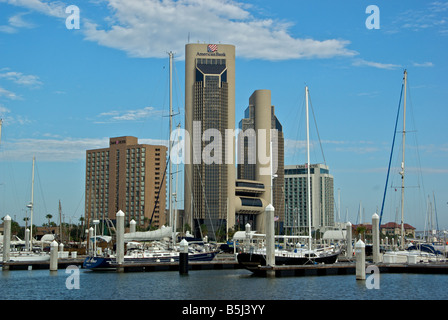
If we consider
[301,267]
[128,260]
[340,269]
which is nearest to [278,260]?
[301,267]

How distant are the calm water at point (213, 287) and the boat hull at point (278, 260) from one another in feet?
4.12

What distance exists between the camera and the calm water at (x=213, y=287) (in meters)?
44.3

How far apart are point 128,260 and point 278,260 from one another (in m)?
17.4

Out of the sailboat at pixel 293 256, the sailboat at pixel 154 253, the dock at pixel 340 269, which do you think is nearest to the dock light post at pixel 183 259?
the sailboat at pixel 293 256

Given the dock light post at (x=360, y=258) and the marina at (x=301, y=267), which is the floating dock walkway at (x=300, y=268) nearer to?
the marina at (x=301, y=267)

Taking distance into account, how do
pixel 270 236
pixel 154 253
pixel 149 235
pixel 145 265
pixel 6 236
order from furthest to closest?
1. pixel 149 235
2. pixel 6 236
3. pixel 154 253
4. pixel 145 265
5. pixel 270 236

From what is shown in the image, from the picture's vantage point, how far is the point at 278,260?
210ft

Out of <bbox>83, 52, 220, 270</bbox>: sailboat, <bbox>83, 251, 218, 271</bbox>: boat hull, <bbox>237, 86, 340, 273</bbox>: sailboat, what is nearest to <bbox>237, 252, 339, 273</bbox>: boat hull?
<bbox>237, 86, 340, 273</bbox>: sailboat

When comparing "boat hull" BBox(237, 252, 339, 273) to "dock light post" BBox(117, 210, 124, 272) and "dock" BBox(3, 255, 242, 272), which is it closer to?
"dock" BBox(3, 255, 242, 272)

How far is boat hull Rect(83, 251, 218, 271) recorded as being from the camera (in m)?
64.1

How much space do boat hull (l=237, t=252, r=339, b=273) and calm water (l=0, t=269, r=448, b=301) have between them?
1.26 meters

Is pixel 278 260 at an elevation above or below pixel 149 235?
below

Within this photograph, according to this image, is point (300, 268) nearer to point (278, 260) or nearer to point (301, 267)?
point (301, 267)
